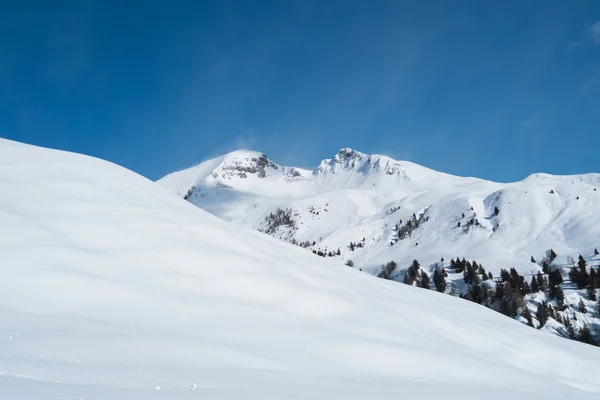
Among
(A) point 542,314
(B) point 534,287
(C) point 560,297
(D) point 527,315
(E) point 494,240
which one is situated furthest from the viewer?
(E) point 494,240

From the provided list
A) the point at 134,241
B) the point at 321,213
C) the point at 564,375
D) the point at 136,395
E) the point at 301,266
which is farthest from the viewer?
the point at 321,213

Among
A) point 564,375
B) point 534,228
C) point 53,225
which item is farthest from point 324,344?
point 534,228

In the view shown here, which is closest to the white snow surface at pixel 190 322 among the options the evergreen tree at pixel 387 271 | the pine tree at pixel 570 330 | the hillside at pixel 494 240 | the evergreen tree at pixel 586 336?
the pine tree at pixel 570 330

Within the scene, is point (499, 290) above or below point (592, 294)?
below

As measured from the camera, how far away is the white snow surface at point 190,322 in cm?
511

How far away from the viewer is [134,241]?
1031 centimetres

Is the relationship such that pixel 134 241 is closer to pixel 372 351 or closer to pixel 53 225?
pixel 53 225

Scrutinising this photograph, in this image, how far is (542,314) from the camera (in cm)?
3897

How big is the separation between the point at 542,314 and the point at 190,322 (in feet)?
144

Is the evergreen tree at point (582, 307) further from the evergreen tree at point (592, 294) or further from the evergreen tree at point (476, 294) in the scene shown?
Result: the evergreen tree at point (476, 294)

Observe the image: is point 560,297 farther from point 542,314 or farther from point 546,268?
point 546,268

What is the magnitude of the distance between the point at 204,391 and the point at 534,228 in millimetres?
101358

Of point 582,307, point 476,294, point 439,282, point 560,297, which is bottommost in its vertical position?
point 582,307

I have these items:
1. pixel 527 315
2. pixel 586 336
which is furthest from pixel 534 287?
pixel 586 336
